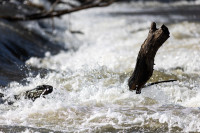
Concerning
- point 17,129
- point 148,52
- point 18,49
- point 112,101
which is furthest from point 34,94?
point 18,49

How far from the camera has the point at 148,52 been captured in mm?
5270

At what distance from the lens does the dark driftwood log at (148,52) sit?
5090 millimetres

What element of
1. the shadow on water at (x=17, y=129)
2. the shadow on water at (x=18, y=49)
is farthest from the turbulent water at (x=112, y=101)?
the shadow on water at (x=18, y=49)

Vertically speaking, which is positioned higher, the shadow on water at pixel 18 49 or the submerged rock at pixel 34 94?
the shadow on water at pixel 18 49

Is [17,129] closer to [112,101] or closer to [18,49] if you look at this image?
[112,101]

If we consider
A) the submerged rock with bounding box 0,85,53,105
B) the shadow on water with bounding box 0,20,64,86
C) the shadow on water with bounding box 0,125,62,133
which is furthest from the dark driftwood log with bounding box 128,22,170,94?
the shadow on water with bounding box 0,20,64,86

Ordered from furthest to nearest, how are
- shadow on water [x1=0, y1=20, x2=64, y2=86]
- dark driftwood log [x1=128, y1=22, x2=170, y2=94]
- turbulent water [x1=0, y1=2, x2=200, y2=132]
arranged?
1. shadow on water [x1=0, y1=20, x2=64, y2=86]
2. turbulent water [x1=0, y1=2, x2=200, y2=132]
3. dark driftwood log [x1=128, y1=22, x2=170, y2=94]

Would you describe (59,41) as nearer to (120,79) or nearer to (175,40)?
(175,40)

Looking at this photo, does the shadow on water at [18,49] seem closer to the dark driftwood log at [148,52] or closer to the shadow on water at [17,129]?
the shadow on water at [17,129]

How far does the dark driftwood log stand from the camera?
5090 millimetres

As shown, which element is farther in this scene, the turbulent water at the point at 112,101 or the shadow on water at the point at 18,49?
the shadow on water at the point at 18,49

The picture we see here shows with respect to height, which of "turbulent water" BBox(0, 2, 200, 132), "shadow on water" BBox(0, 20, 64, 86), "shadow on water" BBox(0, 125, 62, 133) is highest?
"shadow on water" BBox(0, 20, 64, 86)

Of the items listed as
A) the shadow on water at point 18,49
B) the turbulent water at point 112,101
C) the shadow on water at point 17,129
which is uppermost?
the shadow on water at point 18,49

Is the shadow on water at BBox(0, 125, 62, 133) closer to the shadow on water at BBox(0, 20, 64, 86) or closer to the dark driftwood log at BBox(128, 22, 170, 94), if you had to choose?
the dark driftwood log at BBox(128, 22, 170, 94)
